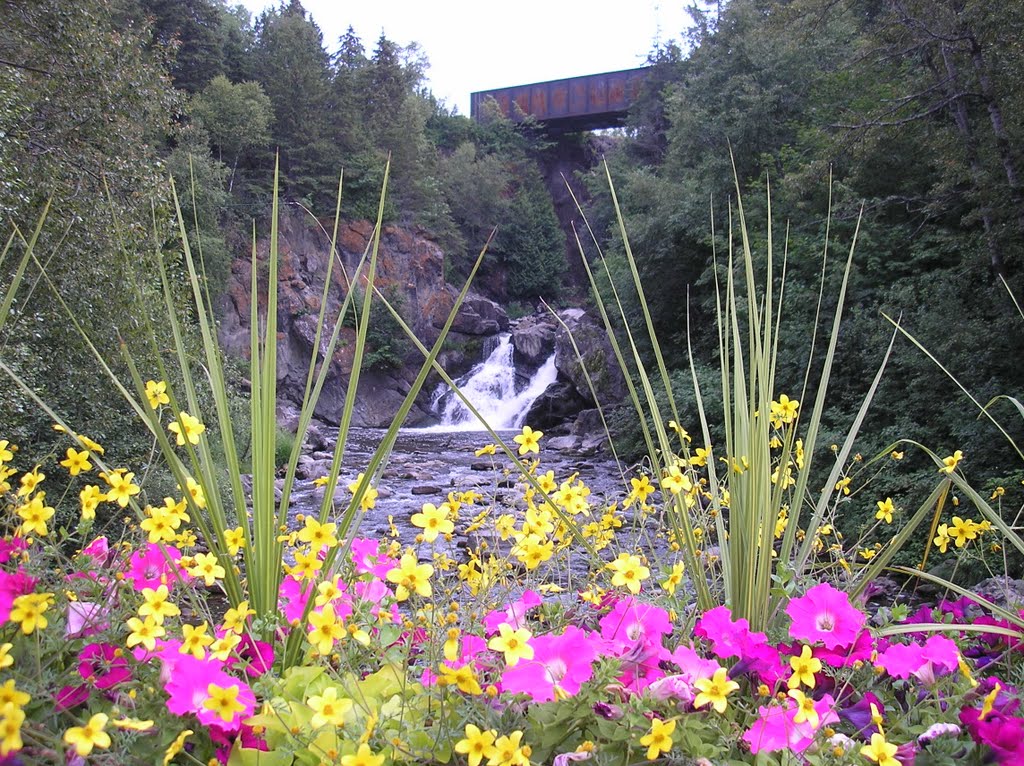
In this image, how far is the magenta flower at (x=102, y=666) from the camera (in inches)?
26.9

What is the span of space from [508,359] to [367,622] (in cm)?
1612

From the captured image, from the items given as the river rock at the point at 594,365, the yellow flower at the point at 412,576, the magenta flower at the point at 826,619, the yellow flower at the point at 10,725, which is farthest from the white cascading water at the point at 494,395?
the yellow flower at the point at 10,725

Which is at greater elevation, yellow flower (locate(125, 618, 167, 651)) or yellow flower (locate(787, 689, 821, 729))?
yellow flower (locate(125, 618, 167, 651))

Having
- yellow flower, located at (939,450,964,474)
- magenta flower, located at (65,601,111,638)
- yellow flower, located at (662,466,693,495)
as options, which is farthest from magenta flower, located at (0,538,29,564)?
yellow flower, located at (939,450,964,474)

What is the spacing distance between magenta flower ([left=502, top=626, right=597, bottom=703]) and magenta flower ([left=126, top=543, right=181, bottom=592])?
456mm

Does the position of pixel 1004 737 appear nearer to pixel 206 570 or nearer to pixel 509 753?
pixel 509 753

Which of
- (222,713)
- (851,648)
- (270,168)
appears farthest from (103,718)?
(270,168)

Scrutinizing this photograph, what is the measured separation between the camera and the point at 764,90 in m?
11.1

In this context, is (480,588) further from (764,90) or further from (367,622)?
(764,90)

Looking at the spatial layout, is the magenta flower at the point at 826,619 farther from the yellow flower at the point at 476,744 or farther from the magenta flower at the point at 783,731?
the yellow flower at the point at 476,744

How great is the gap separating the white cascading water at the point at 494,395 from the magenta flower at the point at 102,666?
14.1 m

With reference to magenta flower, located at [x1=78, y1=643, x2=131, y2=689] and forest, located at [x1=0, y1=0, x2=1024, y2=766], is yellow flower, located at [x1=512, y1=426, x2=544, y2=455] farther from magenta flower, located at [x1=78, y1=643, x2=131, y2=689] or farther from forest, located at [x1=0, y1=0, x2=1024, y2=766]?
magenta flower, located at [x1=78, y1=643, x2=131, y2=689]

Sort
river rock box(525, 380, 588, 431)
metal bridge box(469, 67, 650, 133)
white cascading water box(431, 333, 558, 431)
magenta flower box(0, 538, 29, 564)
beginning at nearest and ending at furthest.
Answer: magenta flower box(0, 538, 29, 564), river rock box(525, 380, 588, 431), white cascading water box(431, 333, 558, 431), metal bridge box(469, 67, 650, 133)

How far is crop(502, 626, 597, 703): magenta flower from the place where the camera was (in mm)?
648
